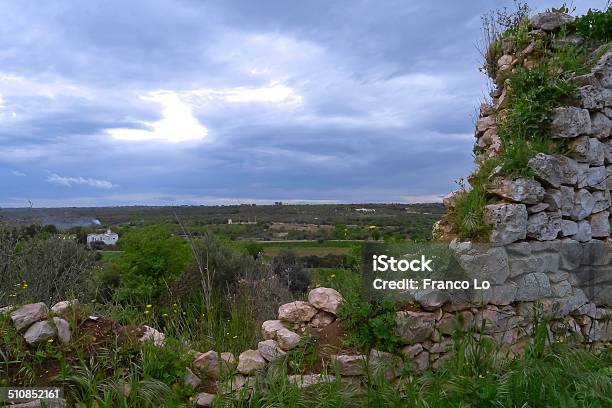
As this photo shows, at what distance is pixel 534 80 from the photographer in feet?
19.0

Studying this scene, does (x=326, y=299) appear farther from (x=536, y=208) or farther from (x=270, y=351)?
(x=536, y=208)

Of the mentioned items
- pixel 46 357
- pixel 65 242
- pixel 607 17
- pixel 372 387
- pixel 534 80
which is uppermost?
pixel 607 17

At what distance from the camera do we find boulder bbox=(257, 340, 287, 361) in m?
4.54

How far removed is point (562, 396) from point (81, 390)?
3.70 metres

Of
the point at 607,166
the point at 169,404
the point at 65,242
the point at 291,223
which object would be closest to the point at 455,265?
the point at 607,166

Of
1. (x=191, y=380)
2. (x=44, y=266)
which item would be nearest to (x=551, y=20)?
(x=191, y=380)

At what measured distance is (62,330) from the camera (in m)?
4.37

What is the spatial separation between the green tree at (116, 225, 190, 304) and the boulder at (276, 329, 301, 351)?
4004 mm

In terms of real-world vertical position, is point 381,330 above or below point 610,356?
above

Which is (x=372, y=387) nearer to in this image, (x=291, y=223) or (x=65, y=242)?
(x=65, y=242)

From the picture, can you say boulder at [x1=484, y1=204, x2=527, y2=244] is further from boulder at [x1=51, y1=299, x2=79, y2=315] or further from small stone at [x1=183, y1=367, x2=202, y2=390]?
boulder at [x1=51, y1=299, x2=79, y2=315]

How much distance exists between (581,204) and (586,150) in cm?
57

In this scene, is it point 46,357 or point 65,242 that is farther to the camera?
point 65,242

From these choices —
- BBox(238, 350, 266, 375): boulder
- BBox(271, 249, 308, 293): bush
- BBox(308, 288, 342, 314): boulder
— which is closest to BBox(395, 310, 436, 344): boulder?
BBox(308, 288, 342, 314): boulder
